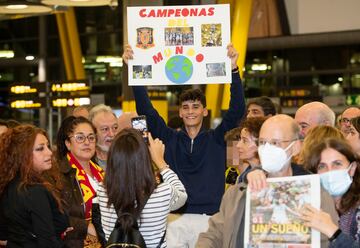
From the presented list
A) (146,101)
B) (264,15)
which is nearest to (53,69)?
(264,15)

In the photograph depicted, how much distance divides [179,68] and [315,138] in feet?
5.84

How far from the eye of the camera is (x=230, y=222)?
360cm

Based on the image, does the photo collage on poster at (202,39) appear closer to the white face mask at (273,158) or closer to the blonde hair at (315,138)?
→ the blonde hair at (315,138)

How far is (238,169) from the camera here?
5891mm

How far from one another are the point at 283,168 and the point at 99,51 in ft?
64.7

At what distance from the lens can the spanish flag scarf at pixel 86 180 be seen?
16.6 ft

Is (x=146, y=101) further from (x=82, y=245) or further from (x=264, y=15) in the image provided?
(x=264, y=15)

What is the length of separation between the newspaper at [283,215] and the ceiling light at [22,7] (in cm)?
692

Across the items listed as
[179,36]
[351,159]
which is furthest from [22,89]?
[351,159]

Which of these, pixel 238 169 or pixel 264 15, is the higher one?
pixel 264 15

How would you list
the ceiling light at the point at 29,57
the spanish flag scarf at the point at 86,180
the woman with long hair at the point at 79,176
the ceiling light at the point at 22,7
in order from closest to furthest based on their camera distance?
the woman with long hair at the point at 79,176, the spanish flag scarf at the point at 86,180, the ceiling light at the point at 22,7, the ceiling light at the point at 29,57

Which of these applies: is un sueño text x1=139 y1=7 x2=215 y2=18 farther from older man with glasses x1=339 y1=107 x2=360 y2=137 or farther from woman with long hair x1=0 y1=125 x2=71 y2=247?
older man with glasses x1=339 y1=107 x2=360 y2=137

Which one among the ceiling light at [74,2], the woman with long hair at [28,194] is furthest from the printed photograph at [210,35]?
the ceiling light at [74,2]

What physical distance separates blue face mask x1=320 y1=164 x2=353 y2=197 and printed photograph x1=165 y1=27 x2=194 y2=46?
2102 mm
